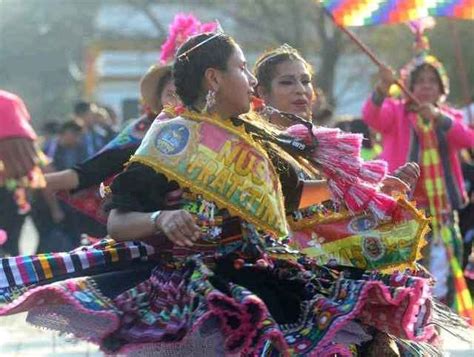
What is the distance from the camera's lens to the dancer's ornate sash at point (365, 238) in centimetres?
496

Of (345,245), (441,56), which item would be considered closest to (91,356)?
(345,245)

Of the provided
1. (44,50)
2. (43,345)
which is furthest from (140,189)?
(44,50)

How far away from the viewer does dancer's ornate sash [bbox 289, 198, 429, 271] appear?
4.96 metres

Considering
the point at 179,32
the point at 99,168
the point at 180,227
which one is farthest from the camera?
the point at 179,32

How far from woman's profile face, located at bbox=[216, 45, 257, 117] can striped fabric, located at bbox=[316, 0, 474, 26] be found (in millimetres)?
2830

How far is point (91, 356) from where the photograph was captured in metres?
7.72

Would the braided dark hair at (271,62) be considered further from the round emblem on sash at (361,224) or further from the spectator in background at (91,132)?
the spectator in background at (91,132)

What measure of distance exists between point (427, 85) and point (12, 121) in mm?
3393

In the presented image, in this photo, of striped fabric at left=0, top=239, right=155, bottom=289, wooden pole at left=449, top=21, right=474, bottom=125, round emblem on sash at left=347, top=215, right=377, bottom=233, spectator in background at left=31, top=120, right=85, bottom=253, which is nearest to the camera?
striped fabric at left=0, top=239, right=155, bottom=289

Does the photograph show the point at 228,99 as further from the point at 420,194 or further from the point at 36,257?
the point at 420,194

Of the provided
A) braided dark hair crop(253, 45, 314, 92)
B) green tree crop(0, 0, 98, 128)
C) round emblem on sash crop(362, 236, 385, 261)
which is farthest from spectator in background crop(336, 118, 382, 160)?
green tree crop(0, 0, 98, 128)

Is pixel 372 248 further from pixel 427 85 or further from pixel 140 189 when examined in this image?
pixel 427 85

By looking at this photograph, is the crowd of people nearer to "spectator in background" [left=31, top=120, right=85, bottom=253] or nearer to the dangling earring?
the dangling earring

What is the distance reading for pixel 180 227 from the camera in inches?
159
